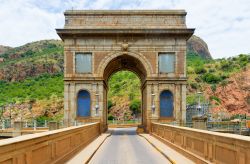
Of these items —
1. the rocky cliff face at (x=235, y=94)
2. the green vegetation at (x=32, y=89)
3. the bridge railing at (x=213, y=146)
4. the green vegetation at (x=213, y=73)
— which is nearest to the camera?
the bridge railing at (x=213, y=146)

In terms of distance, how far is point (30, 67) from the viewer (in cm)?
12138

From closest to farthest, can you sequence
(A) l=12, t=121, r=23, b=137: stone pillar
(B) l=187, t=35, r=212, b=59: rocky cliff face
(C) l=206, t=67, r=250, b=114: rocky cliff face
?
(A) l=12, t=121, r=23, b=137: stone pillar
(C) l=206, t=67, r=250, b=114: rocky cliff face
(B) l=187, t=35, r=212, b=59: rocky cliff face

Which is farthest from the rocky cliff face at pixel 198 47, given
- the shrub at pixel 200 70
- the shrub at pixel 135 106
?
the shrub at pixel 135 106

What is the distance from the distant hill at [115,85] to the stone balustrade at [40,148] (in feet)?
215

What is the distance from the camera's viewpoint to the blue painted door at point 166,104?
33.8 m

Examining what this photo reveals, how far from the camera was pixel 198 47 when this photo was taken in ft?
600

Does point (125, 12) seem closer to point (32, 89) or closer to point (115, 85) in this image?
point (115, 85)

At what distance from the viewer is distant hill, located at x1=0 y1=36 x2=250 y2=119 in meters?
82.6

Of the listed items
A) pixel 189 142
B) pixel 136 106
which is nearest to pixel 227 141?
pixel 189 142

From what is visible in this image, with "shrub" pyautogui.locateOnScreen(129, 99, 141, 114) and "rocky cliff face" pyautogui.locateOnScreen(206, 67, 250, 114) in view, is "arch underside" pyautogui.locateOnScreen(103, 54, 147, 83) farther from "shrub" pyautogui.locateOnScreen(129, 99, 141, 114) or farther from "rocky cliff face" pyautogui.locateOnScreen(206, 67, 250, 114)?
"rocky cliff face" pyautogui.locateOnScreen(206, 67, 250, 114)

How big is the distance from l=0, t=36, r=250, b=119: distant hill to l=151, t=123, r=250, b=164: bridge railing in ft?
208

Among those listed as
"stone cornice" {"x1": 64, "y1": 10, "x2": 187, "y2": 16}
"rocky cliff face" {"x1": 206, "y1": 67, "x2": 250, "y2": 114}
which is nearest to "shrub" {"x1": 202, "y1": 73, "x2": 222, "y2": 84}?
"rocky cliff face" {"x1": 206, "y1": 67, "x2": 250, "y2": 114}

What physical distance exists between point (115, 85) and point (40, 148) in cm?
9258

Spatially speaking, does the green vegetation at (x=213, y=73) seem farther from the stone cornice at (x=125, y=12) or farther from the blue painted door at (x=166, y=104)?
the stone cornice at (x=125, y=12)
